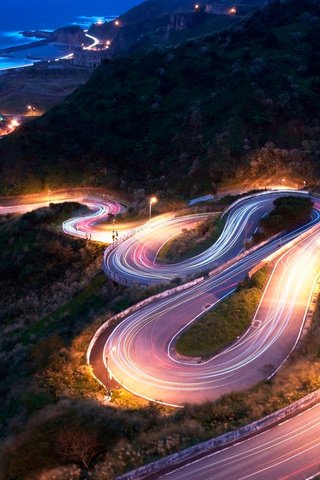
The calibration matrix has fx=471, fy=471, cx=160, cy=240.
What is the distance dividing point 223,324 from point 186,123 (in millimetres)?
58788

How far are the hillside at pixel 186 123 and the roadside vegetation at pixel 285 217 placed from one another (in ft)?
61.8

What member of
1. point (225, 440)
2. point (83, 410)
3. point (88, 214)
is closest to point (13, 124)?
point (88, 214)

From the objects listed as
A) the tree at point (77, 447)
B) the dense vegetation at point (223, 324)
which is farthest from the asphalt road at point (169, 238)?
the tree at point (77, 447)

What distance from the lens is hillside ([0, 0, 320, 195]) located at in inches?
2913

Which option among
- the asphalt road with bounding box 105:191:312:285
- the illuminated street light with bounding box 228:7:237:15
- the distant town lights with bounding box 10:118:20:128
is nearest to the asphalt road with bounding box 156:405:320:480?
the asphalt road with bounding box 105:191:312:285

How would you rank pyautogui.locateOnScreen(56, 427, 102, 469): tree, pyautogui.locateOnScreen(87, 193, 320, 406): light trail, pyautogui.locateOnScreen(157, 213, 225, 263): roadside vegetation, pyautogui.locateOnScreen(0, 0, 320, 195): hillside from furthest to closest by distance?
pyautogui.locateOnScreen(0, 0, 320, 195): hillside < pyautogui.locateOnScreen(157, 213, 225, 263): roadside vegetation < pyautogui.locateOnScreen(87, 193, 320, 406): light trail < pyautogui.locateOnScreen(56, 427, 102, 469): tree

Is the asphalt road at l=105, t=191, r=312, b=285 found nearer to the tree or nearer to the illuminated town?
the illuminated town

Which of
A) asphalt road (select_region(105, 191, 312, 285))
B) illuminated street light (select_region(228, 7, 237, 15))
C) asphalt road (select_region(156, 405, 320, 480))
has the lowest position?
asphalt road (select_region(156, 405, 320, 480))

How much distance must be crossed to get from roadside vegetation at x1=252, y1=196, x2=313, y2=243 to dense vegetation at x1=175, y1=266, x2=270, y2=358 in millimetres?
11487

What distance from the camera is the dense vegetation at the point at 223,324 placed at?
30.1m

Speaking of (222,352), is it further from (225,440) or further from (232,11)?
(232,11)

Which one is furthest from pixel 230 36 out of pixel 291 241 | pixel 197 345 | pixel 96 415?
pixel 96 415

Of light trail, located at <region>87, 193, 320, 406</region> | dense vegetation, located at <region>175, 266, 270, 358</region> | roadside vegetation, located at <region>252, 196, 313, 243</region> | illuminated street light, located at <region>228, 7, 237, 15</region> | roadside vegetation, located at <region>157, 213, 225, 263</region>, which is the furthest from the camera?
illuminated street light, located at <region>228, 7, 237, 15</region>

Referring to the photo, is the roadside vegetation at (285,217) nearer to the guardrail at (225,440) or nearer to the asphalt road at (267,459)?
the guardrail at (225,440)
